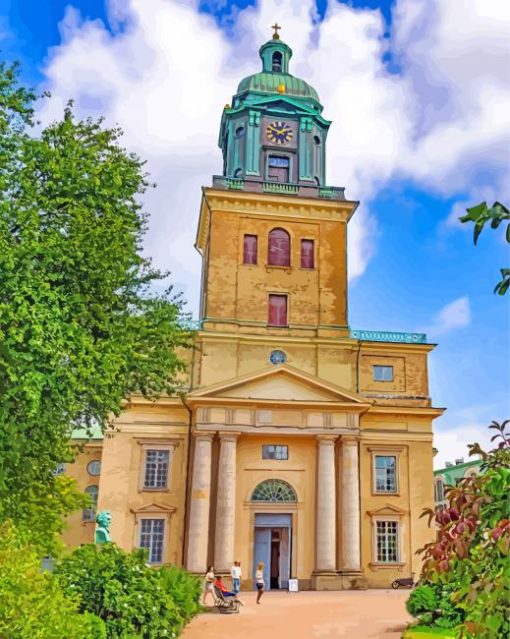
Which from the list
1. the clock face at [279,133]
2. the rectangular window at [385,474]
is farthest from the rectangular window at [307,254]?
the rectangular window at [385,474]

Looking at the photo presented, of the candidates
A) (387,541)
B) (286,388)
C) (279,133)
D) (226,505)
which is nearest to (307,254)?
(279,133)

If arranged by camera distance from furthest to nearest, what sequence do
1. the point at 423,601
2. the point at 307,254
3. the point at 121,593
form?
the point at 307,254 < the point at 423,601 < the point at 121,593

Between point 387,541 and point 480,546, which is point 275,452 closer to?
point 387,541

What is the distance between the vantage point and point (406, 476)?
34406 millimetres

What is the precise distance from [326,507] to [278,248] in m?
13.7

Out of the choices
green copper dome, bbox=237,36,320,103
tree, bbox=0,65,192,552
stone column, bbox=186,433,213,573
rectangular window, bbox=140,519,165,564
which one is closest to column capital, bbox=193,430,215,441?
stone column, bbox=186,433,213,573

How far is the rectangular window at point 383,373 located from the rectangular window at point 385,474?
3956mm

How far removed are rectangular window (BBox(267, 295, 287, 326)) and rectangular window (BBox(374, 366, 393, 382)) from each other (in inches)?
213

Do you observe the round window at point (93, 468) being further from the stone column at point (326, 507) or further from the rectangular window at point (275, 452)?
the stone column at point (326, 507)

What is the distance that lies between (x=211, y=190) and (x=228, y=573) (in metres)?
18.9

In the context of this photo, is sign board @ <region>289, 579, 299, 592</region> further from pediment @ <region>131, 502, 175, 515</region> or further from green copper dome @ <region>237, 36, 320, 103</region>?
green copper dome @ <region>237, 36, 320, 103</region>

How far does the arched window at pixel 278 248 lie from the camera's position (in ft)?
121

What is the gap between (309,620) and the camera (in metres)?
19.6

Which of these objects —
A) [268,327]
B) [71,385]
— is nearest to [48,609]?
[71,385]
